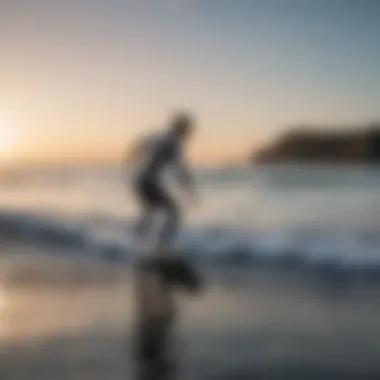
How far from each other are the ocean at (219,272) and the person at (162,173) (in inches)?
1.4

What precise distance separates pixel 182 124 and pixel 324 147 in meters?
0.39

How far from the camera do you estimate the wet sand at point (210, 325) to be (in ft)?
4.85

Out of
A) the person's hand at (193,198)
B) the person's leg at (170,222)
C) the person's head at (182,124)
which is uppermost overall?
the person's head at (182,124)

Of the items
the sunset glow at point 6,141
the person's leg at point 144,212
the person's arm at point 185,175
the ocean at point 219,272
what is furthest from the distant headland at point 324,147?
the sunset glow at point 6,141

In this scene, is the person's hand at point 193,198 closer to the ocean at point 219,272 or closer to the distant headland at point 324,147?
the ocean at point 219,272

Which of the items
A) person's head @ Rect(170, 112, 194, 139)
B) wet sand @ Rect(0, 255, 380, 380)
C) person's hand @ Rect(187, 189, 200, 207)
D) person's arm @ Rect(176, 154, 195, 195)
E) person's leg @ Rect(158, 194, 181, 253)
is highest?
person's head @ Rect(170, 112, 194, 139)

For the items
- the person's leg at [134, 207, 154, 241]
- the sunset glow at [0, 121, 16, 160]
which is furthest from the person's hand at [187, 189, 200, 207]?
the sunset glow at [0, 121, 16, 160]

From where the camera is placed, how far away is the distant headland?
1485mm

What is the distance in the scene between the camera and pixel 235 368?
147cm

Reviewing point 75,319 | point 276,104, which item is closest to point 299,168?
point 276,104

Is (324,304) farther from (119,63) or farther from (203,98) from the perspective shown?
(119,63)

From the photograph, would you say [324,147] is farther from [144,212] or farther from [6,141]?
[6,141]

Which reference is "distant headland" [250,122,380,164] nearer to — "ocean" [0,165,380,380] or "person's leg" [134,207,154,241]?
"ocean" [0,165,380,380]

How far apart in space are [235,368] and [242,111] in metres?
0.67
